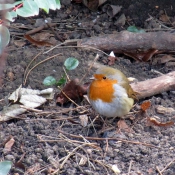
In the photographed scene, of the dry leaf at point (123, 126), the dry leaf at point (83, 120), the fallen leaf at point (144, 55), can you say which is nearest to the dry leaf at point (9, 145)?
the dry leaf at point (83, 120)

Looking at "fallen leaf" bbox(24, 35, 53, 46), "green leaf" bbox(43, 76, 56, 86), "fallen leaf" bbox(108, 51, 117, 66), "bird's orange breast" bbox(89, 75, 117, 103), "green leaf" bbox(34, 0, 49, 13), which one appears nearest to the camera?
"green leaf" bbox(34, 0, 49, 13)

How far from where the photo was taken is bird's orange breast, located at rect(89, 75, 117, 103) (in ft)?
12.0

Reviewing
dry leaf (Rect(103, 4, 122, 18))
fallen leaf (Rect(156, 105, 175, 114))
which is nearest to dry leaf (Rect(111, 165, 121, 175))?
fallen leaf (Rect(156, 105, 175, 114))

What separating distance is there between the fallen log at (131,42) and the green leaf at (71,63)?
0.54 meters

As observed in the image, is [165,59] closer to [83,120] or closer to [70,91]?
[70,91]

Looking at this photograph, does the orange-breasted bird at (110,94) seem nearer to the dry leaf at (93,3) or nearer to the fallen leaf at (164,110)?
the fallen leaf at (164,110)

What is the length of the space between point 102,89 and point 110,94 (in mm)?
75

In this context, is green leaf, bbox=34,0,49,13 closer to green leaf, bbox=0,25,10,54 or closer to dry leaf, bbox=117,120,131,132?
green leaf, bbox=0,25,10,54

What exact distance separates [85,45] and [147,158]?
1.63 m

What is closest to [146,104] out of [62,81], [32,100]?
[62,81]

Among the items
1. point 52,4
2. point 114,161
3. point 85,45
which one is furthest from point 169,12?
point 52,4

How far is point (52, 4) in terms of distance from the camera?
217 cm

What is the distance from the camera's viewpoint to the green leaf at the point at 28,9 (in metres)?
2.06

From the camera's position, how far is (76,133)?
3.52 m
